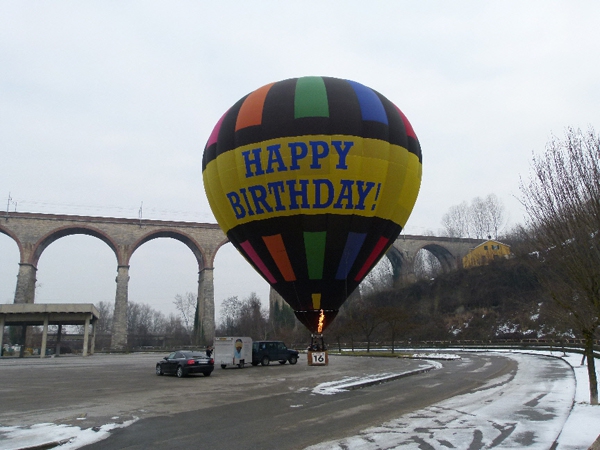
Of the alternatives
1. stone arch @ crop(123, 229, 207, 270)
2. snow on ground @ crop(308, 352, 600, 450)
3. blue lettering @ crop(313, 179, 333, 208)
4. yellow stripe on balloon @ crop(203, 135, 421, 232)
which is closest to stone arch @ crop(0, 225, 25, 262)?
stone arch @ crop(123, 229, 207, 270)

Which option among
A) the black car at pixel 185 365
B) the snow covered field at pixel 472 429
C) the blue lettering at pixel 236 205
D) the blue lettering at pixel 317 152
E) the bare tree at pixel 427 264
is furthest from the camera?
the bare tree at pixel 427 264

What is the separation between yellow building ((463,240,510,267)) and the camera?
70.7m

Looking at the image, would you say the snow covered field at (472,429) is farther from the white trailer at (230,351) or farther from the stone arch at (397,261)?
the stone arch at (397,261)

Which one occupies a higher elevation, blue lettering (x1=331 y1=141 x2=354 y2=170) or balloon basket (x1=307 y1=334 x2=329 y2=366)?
blue lettering (x1=331 y1=141 x2=354 y2=170)

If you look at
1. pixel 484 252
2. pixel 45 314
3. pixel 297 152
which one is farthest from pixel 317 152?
pixel 484 252

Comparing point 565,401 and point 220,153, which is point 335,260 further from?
point 565,401

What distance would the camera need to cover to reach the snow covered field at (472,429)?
716cm

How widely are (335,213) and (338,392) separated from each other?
6.30 metres

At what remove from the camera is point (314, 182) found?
16.6 m

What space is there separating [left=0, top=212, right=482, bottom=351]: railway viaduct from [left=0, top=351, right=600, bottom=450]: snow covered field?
46.5 meters

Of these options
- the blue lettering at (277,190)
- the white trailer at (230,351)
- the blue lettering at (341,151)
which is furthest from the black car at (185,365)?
the blue lettering at (341,151)

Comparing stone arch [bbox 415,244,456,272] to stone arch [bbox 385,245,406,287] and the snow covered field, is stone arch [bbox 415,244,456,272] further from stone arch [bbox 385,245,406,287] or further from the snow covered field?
the snow covered field

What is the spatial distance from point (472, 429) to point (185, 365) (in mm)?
13380

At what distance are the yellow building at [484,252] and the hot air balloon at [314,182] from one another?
185 feet
